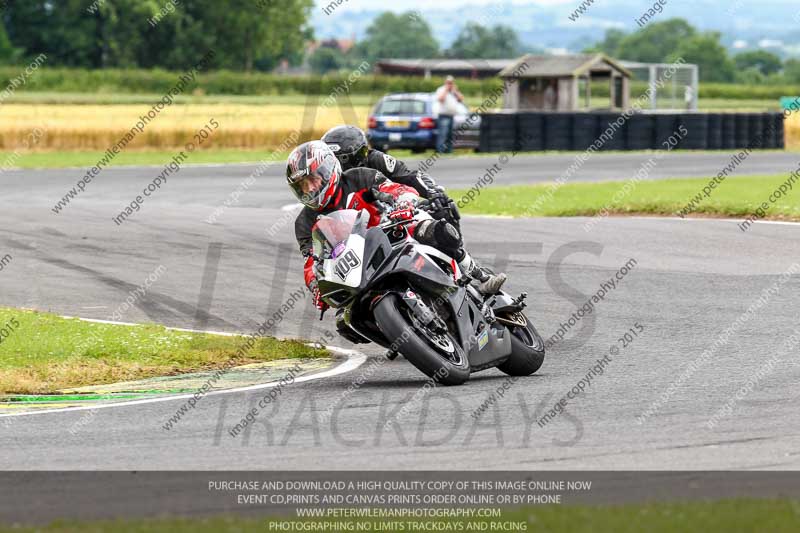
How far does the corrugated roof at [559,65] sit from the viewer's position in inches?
1800

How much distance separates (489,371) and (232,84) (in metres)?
75.3

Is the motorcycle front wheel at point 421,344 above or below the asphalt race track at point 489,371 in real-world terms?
above

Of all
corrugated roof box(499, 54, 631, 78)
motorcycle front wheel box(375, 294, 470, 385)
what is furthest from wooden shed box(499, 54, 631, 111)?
motorcycle front wheel box(375, 294, 470, 385)

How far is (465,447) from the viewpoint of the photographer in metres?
6.68

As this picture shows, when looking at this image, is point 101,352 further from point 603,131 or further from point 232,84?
point 232,84

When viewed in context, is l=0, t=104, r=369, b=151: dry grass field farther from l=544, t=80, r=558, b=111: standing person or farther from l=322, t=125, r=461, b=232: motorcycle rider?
l=322, t=125, r=461, b=232: motorcycle rider

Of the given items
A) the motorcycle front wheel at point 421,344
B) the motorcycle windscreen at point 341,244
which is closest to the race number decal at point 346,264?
the motorcycle windscreen at point 341,244

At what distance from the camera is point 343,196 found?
30.6 feet

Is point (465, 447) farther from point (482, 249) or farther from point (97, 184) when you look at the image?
point (97, 184)

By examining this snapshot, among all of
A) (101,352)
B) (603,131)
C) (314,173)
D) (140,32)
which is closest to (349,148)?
(314,173)

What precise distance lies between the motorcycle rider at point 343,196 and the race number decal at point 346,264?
595 mm

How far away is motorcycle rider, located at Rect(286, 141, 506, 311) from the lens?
9047mm

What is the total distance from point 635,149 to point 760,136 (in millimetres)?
3961

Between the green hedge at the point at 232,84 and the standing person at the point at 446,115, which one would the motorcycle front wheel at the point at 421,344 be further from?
the green hedge at the point at 232,84
